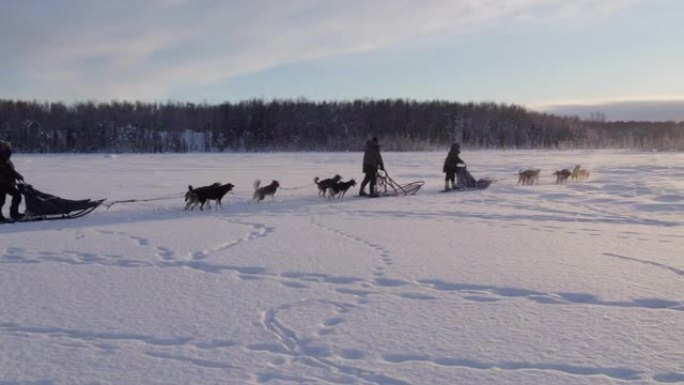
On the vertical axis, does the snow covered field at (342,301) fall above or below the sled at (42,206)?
below

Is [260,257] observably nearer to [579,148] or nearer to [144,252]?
[144,252]

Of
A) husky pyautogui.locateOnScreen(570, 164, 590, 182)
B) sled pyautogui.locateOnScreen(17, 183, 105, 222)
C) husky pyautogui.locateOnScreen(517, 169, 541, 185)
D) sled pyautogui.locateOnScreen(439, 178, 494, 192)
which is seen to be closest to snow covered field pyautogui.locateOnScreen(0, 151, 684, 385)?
sled pyautogui.locateOnScreen(17, 183, 105, 222)

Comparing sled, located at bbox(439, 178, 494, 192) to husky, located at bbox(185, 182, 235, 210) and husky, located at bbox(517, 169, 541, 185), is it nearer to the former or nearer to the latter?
husky, located at bbox(517, 169, 541, 185)

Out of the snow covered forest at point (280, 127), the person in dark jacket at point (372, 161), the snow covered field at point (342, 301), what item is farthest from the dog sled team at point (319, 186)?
the snow covered forest at point (280, 127)

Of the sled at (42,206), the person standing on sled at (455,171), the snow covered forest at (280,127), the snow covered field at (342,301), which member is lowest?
the snow covered field at (342,301)

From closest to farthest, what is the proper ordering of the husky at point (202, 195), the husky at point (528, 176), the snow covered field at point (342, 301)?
the snow covered field at point (342, 301), the husky at point (202, 195), the husky at point (528, 176)

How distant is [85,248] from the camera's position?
6.39 metres

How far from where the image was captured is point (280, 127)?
59.8 m

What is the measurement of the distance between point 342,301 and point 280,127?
56.4 metres

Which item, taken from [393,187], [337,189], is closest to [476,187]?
[393,187]

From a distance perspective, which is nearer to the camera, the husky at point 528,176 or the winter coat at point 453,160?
the winter coat at point 453,160

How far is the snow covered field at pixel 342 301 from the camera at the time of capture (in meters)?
3.04

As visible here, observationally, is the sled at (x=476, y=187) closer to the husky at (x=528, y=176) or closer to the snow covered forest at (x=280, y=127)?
the husky at (x=528, y=176)

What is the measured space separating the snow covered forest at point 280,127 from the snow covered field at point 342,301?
36.2 m
